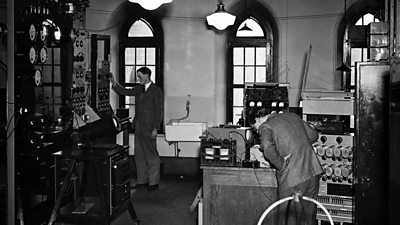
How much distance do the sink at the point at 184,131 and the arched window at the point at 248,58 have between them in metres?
0.95

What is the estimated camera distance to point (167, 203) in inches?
271

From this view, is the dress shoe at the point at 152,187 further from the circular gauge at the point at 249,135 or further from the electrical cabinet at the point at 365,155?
the electrical cabinet at the point at 365,155

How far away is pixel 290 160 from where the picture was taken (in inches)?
179

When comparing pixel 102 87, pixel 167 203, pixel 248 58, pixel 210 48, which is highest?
pixel 210 48

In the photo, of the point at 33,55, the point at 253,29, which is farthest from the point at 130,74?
the point at 33,55

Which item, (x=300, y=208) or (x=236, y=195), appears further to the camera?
(x=236, y=195)

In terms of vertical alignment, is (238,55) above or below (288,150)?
above

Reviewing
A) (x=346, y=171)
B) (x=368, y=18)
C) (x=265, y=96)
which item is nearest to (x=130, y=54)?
(x=265, y=96)

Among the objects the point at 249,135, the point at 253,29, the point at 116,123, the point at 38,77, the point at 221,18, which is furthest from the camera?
the point at 253,29

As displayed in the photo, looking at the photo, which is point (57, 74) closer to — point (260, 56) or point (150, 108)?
point (150, 108)

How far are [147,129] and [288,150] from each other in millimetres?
3498

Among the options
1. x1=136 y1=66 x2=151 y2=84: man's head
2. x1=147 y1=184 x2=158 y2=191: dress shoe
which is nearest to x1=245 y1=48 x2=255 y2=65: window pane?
x1=136 y1=66 x2=151 y2=84: man's head

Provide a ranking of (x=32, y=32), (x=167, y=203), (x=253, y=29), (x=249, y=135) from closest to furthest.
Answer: (x=249, y=135), (x=32, y=32), (x=167, y=203), (x=253, y=29)

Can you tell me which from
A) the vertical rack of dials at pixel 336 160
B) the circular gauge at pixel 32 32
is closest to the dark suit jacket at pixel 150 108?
the circular gauge at pixel 32 32
